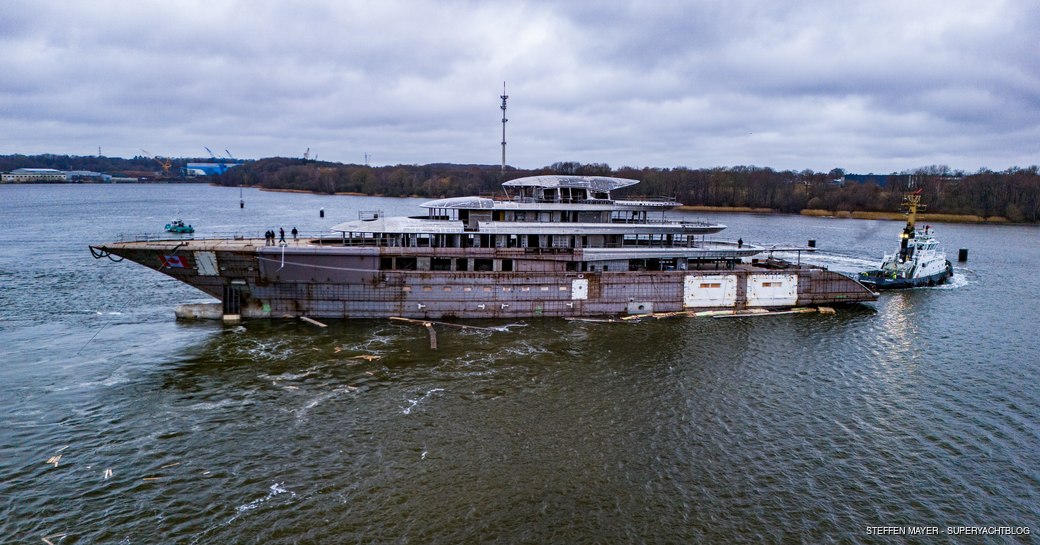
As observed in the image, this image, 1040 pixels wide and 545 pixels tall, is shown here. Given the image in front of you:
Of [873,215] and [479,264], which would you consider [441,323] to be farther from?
[873,215]

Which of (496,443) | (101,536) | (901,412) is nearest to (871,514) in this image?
(901,412)

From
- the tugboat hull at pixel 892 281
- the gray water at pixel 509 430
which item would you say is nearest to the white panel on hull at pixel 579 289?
the gray water at pixel 509 430

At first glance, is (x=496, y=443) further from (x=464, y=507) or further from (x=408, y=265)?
(x=408, y=265)

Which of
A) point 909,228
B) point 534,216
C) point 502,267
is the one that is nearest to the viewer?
point 502,267

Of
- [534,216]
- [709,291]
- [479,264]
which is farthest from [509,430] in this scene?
[709,291]

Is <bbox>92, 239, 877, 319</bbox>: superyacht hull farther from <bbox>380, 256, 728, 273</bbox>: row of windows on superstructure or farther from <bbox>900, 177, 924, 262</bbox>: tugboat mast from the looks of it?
<bbox>900, 177, 924, 262</bbox>: tugboat mast

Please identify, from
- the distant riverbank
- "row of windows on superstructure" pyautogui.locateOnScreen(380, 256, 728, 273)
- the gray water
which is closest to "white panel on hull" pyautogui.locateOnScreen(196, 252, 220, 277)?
the gray water
